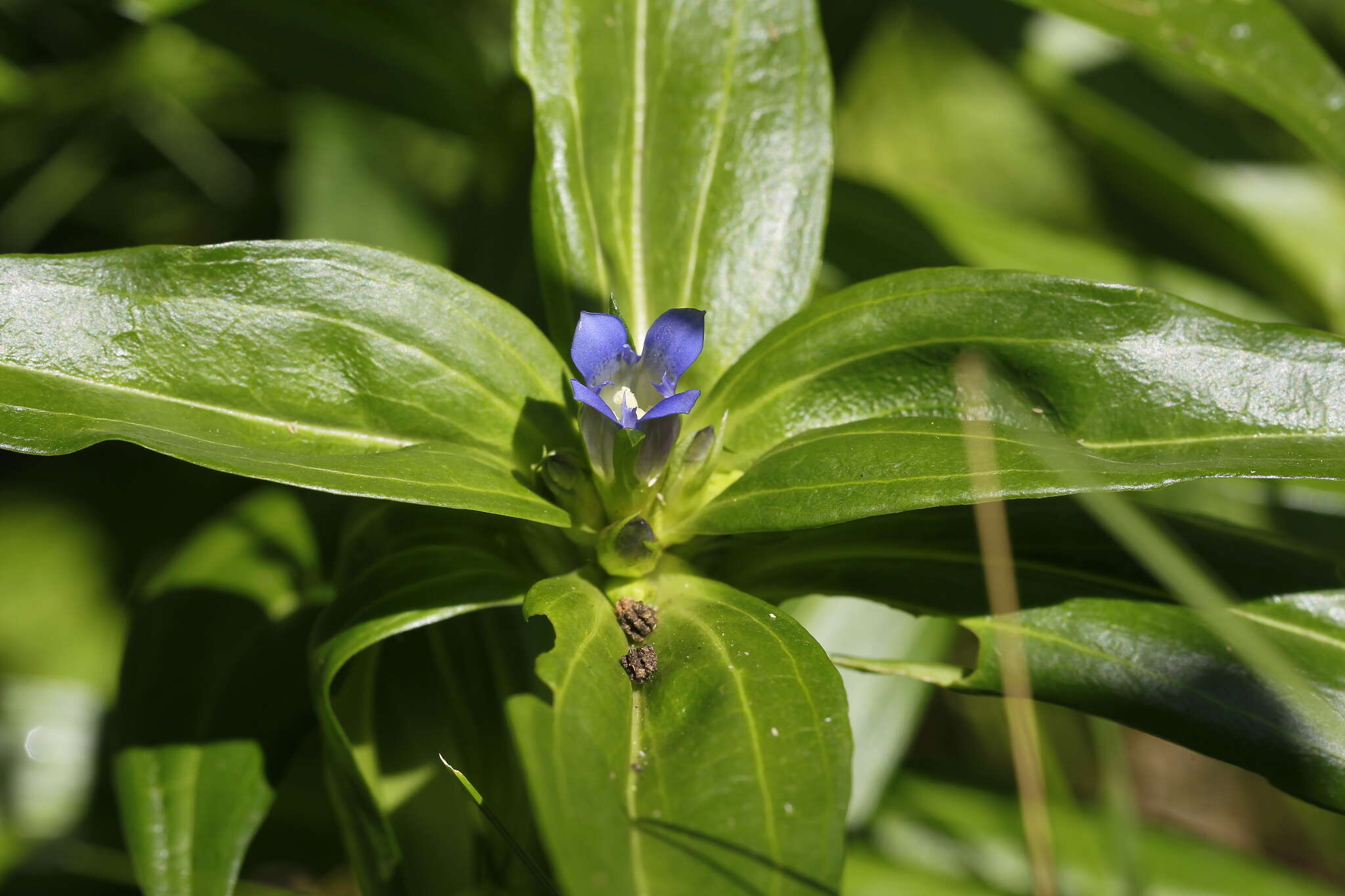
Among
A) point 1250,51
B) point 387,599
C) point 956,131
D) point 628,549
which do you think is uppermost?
point 956,131

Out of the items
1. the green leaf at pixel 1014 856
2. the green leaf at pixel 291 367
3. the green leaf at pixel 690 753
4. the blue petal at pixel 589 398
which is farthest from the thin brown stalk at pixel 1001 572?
the green leaf at pixel 1014 856

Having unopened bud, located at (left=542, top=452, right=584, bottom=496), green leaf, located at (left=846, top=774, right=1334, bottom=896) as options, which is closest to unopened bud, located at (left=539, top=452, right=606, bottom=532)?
unopened bud, located at (left=542, top=452, right=584, bottom=496)

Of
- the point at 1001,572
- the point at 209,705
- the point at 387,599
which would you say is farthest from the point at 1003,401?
the point at 209,705

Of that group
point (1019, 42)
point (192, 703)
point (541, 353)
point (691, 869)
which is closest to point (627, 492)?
point (541, 353)

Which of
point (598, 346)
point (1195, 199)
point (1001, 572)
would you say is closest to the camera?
point (598, 346)

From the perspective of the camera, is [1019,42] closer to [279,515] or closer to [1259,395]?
[1259,395]

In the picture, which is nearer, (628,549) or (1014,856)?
(628,549)

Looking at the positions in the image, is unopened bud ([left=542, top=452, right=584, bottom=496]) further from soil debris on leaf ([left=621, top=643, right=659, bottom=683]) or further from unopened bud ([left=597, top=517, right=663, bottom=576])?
soil debris on leaf ([left=621, top=643, right=659, bottom=683])

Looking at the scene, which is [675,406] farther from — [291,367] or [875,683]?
[875,683]
